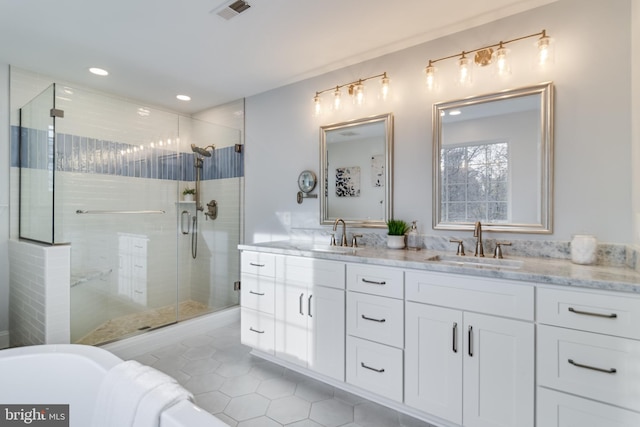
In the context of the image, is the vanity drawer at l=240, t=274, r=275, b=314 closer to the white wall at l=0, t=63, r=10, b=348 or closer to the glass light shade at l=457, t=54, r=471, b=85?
the glass light shade at l=457, t=54, r=471, b=85

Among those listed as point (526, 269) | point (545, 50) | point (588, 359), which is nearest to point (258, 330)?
point (526, 269)

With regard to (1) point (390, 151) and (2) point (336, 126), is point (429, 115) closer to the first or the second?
(1) point (390, 151)

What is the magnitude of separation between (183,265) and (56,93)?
6.27ft

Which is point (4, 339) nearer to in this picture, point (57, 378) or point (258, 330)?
point (57, 378)

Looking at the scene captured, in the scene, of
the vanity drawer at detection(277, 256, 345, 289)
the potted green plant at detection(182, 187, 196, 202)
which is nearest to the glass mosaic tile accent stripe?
the potted green plant at detection(182, 187, 196, 202)

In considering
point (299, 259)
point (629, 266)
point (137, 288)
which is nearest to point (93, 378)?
point (299, 259)

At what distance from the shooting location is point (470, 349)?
5.27 ft

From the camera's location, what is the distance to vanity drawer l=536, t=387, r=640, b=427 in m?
1.28

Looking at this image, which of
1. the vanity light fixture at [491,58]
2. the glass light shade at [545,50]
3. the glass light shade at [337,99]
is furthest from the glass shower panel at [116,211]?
the glass light shade at [545,50]

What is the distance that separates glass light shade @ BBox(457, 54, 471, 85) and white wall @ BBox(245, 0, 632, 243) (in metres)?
0.06

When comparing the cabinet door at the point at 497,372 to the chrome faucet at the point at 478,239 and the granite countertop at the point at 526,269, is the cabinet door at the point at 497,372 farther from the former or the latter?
the chrome faucet at the point at 478,239

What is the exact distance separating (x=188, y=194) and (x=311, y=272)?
2.07m

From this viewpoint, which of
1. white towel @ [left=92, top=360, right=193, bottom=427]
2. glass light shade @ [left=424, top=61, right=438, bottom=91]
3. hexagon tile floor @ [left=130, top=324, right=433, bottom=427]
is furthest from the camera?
glass light shade @ [left=424, top=61, right=438, bottom=91]

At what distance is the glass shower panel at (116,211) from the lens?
2859mm
